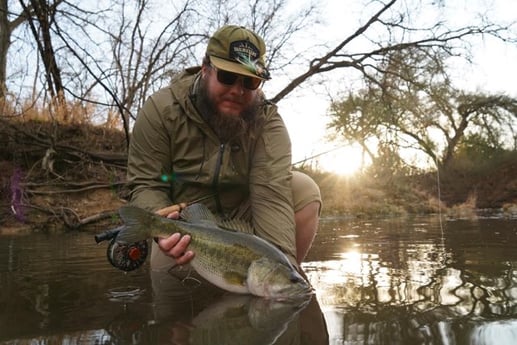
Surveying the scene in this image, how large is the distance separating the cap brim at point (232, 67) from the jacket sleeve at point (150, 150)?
481mm

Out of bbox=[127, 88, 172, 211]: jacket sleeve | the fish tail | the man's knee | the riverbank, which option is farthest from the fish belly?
the riverbank

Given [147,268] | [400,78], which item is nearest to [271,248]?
[147,268]

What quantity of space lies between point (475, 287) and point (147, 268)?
2.18 meters

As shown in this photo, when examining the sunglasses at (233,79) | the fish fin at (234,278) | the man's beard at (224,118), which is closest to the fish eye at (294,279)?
the fish fin at (234,278)

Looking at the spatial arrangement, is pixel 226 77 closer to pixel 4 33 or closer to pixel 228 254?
pixel 228 254

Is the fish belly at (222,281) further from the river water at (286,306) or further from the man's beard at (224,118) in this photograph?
the man's beard at (224,118)

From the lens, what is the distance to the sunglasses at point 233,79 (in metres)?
2.87

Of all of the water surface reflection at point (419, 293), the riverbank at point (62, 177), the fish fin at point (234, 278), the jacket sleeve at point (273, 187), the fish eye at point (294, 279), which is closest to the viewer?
the water surface reflection at point (419, 293)

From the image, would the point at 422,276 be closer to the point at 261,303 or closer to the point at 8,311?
the point at 261,303

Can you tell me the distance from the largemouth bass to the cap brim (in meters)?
0.80

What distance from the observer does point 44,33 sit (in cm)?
882

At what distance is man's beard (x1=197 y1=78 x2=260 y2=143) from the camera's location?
297cm

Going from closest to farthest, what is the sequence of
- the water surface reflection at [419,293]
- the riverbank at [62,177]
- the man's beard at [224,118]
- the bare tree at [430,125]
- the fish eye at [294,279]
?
the water surface reflection at [419,293]
the fish eye at [294,279]
the man's beard at [224,118]
the riverbank at [62,177]
the bare tree at [430,125]

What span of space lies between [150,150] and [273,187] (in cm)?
81
